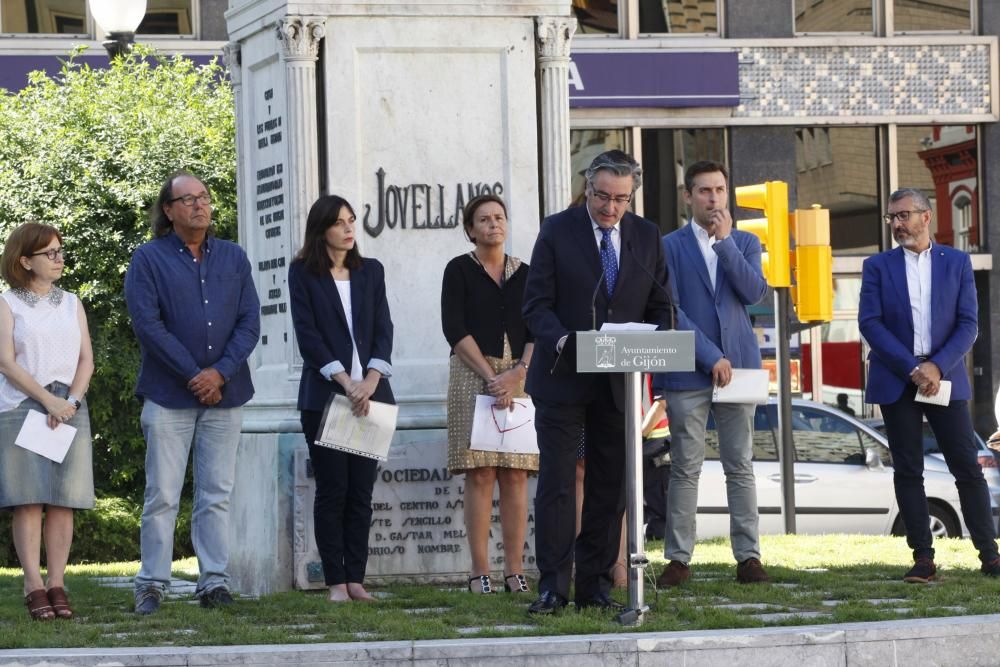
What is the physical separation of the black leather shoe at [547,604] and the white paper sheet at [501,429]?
57.3 inches

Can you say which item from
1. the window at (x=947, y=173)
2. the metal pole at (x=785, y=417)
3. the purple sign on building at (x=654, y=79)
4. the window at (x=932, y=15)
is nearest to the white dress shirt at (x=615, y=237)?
the metal pole at (x=785, y=417)

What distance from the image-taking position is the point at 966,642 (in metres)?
7.04

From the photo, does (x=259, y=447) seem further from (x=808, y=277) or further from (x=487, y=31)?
(x=808, y=277)

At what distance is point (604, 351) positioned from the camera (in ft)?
24.0

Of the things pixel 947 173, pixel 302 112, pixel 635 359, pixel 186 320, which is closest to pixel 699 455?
pixel 635 359

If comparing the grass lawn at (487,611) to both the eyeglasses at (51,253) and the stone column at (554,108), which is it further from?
the stone column at (554,108)

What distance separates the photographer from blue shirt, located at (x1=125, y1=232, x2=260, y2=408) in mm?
8594

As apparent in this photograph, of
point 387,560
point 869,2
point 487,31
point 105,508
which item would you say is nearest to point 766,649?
point 387,560

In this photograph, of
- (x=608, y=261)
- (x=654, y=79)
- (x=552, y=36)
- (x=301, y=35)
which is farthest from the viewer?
(x=654, y=79)

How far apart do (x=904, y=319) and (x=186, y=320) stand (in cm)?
377

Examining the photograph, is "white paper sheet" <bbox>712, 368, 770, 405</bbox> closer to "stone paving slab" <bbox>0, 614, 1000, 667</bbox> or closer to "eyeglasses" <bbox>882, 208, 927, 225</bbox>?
"eyeglasses" <bbox>882, 208, 927, 225</bbox>

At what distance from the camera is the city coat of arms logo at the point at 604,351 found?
7.31 meters

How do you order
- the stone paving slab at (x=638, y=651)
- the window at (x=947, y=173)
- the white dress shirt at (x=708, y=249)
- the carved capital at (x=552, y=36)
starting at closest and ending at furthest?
the stone paving slab at (x=638, y=651) < the white dress shirt at (x=708, y=249) < the carved capital at (x=552, y=36) < the window at (x=947, y=173)

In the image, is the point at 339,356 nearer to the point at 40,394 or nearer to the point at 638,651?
the point at 40,394
